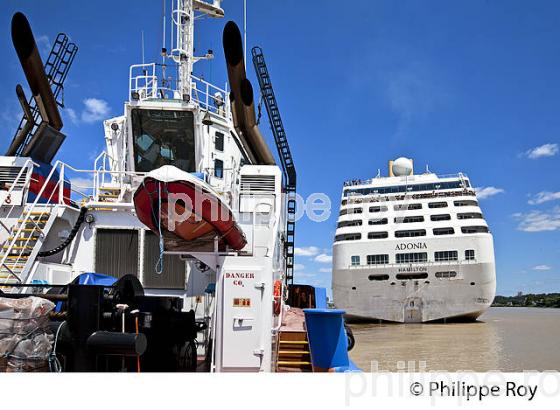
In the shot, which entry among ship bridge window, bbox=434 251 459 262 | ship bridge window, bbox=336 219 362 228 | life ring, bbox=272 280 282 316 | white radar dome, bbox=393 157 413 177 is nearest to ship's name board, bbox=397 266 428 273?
ship bridge window, bbox=434 251 459 262

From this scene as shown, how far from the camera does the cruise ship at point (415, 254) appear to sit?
142 feet

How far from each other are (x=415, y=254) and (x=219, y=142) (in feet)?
117

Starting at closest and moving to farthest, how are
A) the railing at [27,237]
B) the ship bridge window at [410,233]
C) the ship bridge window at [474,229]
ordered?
the railing at [27,237]
the ship bridge window at [474,229]
the ship bridge window at [410,233]

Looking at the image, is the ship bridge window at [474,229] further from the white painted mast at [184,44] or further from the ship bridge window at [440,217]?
the white painted mast at [184,44]

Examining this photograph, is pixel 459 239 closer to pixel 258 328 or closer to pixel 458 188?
pixel 458 188

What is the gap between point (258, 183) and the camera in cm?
1009

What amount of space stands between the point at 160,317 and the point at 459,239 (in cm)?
4233

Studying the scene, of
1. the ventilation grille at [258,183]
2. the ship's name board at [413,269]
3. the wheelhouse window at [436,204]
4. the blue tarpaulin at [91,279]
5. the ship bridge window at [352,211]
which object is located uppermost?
the wheelhouse window at [436,204]

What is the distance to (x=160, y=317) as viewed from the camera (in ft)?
22.8

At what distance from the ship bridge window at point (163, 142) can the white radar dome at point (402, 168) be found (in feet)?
153

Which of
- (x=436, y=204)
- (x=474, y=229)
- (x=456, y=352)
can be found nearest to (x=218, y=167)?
(x=456, y=352)

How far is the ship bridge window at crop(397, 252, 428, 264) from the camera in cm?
4522

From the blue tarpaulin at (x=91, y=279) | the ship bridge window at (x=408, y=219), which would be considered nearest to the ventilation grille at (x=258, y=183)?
the blue tarpaulin at (x=91, y=279)

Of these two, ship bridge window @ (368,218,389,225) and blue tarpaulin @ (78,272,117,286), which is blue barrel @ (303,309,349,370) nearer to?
blue tarpaulin @ (78,272,117,286)
